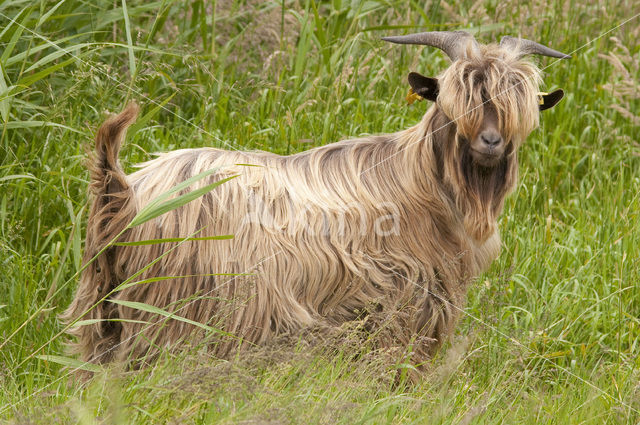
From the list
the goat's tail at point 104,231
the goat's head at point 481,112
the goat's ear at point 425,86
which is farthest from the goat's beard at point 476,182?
the goat's tail at point 104,231

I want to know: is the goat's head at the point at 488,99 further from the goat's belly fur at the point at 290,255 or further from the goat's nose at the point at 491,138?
the goat's belly fur at the point at 290,255

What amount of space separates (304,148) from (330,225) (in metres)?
1.51

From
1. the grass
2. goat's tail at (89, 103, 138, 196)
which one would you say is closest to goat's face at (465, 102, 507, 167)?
the grass

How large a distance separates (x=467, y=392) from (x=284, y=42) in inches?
129

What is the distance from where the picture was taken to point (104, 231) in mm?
3738

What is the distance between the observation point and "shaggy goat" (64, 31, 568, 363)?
12.5 ft

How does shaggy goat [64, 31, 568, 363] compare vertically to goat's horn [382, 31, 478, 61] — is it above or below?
below

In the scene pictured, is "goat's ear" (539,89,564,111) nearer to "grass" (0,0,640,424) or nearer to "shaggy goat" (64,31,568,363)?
"shaggy goat" (64,31,568,363)

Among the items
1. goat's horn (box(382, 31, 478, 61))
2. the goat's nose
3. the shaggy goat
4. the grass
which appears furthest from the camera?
goat's horn (box(382, 31, 478, 61))

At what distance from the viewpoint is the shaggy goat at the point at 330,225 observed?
3.81 m

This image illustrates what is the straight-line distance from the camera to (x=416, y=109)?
240 inches

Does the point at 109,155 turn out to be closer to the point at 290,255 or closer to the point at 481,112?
the point at 290,255

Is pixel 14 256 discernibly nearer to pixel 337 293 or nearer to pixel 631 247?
pixel 337 293

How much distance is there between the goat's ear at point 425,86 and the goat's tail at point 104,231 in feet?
4.26
